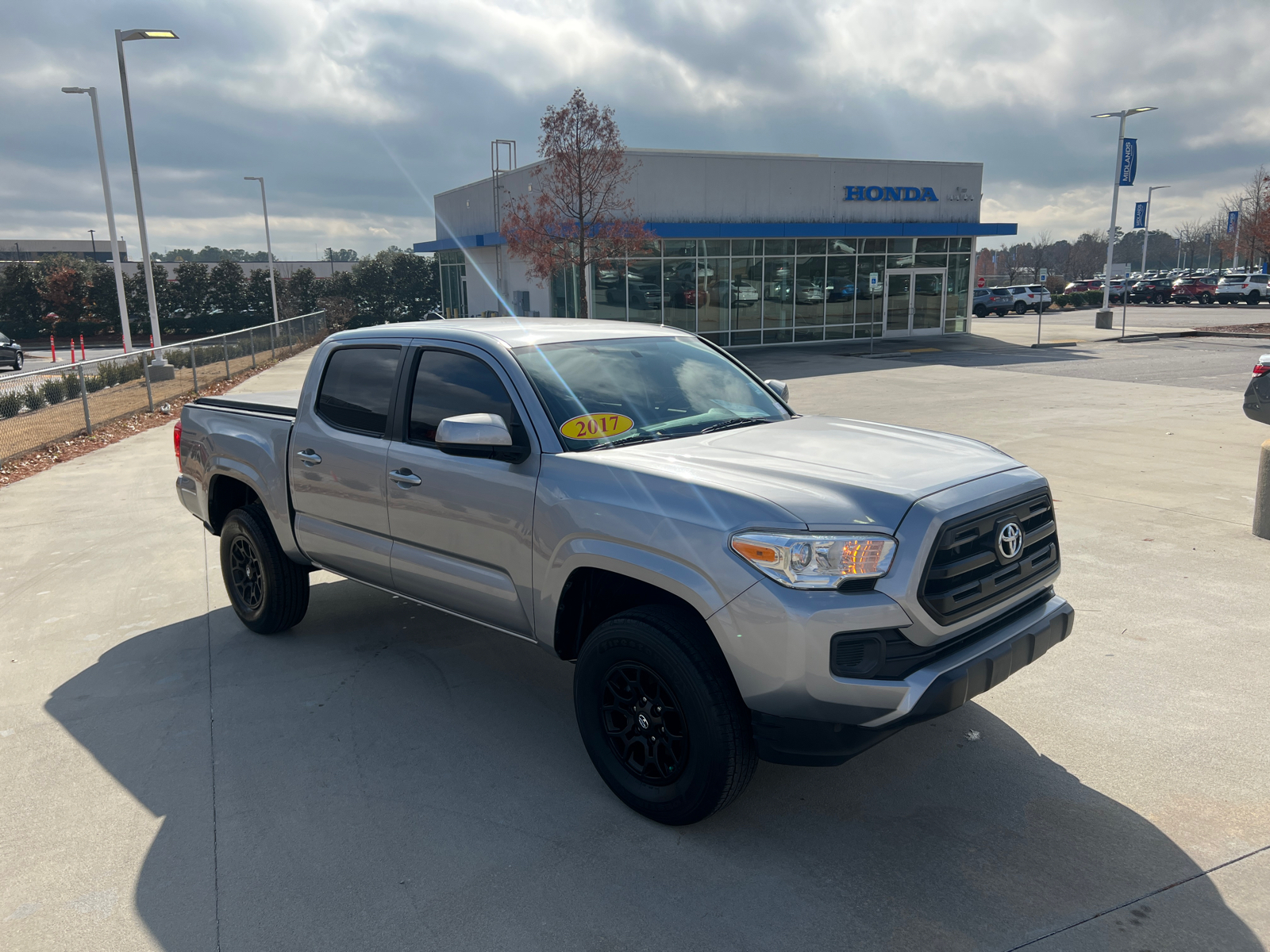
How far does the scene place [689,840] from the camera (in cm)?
348

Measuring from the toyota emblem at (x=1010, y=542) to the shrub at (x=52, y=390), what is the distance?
13557 mm

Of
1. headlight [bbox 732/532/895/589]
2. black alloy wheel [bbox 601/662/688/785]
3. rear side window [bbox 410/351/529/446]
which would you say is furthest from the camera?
rear side window [bbox 410/351/529/446]

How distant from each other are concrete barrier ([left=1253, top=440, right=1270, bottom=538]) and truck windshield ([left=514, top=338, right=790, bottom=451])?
15.0 ft

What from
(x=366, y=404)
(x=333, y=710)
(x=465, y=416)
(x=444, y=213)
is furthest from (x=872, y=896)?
(x=444, y=213)

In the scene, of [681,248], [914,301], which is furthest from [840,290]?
[681,248]

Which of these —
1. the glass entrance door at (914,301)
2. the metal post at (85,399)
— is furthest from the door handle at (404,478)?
the glass entrance door at (914,301)

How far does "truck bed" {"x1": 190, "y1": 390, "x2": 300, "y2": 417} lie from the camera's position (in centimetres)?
559

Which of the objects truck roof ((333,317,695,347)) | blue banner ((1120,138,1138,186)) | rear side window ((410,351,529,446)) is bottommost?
rear side window ((410,351,529,446))

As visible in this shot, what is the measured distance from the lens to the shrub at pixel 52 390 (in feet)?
42.8

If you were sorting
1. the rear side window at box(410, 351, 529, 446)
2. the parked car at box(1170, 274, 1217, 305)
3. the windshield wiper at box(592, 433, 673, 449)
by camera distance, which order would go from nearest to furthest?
the windshield wiper at box(592, 433, 673, 449) → the rear side window at box(410, 351, 529, 446) → the parked car at box(1170, 274, 1217, 305)

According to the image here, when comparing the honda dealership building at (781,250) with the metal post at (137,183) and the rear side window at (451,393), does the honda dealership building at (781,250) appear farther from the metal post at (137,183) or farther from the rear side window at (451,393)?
the rear side window at (451,393)

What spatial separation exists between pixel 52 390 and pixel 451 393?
1169cm

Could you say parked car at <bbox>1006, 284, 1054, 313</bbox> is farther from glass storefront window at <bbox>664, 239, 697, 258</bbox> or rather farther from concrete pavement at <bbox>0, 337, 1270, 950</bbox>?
concrete pavement at <bbox>0, 337, 1270, 950</bbox>

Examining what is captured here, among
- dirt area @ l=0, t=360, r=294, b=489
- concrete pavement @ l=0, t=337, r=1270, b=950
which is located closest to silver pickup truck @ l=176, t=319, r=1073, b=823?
concrete pavement @ l=0, t=337, r=1270, b=950
